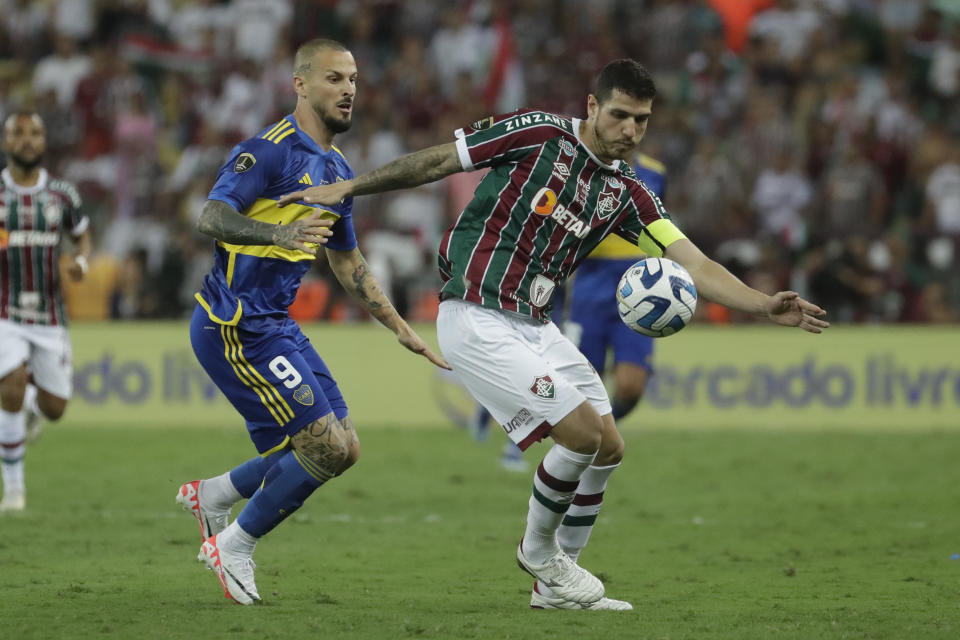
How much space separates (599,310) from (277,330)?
526 centimetres

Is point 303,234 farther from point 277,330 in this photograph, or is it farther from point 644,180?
point 644,180

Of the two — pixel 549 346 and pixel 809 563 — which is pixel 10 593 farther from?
pixel 809 563

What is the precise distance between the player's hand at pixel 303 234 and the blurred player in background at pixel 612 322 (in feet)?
18.3

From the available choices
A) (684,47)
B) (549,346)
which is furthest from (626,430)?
(549,346)

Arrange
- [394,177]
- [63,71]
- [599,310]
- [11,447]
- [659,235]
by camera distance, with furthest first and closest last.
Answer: [63,71] < [599,310] < [11,447] < [659,235] < [394,177]

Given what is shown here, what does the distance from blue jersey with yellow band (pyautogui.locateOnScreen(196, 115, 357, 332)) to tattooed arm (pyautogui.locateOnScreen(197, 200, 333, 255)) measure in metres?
0.19

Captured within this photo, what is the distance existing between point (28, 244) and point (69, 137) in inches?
427

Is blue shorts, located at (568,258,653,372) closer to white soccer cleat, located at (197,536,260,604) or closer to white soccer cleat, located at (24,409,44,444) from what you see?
white soccer cleat, located at (24,409,44,444)

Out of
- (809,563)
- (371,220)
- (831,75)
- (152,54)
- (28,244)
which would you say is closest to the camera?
(809,563)

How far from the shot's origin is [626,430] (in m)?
15.9

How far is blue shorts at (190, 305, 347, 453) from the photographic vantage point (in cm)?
685

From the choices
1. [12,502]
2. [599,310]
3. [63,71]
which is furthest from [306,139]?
[63,71]

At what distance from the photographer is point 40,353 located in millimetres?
10672

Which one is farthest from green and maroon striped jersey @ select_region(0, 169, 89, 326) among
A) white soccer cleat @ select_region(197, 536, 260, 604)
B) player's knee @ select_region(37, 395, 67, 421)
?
white soccer cleat @ select_region(197, 536, 260, 604)
